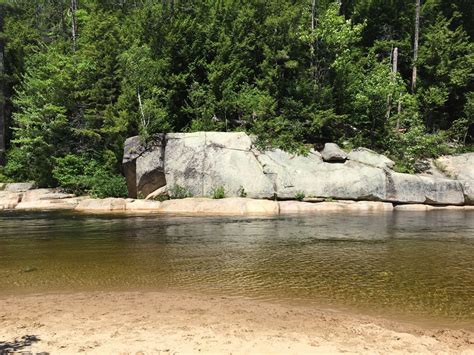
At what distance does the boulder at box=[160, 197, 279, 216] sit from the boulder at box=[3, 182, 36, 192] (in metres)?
13.1

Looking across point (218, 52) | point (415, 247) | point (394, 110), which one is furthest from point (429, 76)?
point (415, 247)

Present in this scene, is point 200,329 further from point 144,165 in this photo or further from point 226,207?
point 144,165

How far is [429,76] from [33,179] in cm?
3562

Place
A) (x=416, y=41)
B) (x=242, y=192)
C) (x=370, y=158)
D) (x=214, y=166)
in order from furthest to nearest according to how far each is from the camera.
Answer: (x=416, y=41)
(x=370, y=158)
(x=214, y=166)
(x=242, y=192)

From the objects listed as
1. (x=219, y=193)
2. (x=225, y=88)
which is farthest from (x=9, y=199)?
(x=225, y=88)

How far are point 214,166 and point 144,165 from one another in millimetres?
4997

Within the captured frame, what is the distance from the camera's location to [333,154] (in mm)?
29062

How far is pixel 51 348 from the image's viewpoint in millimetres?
5277

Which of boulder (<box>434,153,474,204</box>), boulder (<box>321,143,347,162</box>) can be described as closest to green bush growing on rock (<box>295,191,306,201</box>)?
boulder (<box>321,143,347,162</box>)

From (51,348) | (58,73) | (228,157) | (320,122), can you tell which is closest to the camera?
(51,348)

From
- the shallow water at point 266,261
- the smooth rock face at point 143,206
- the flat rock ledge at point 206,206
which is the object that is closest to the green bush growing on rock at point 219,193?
the flat rock ledge at point 206,206

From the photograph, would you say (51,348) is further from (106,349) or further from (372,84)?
(372,84)

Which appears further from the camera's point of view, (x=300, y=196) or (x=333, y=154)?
(x=333, y=154)

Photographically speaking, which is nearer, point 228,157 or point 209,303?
point 209,303
